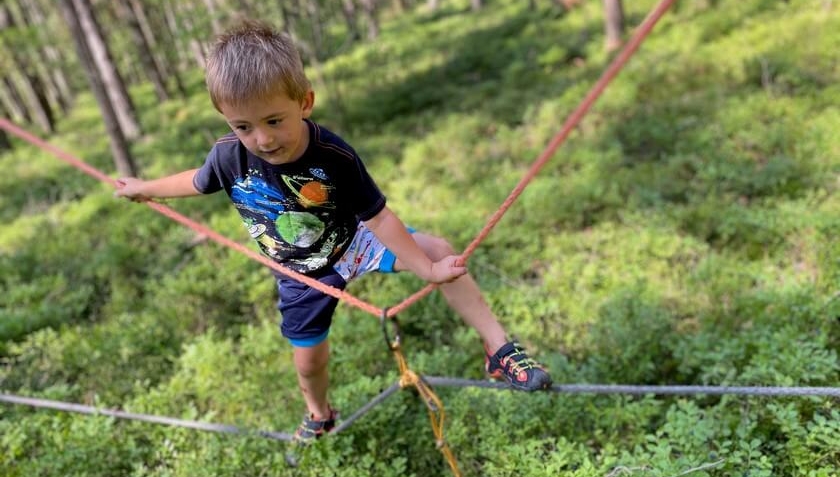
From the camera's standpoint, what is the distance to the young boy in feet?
6.09

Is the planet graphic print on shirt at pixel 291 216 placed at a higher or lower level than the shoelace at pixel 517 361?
higher

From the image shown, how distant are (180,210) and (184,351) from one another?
9.49 feet

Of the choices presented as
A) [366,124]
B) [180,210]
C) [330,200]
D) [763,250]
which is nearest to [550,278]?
[763,250]

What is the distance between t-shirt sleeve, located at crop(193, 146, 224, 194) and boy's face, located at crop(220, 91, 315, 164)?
33cm

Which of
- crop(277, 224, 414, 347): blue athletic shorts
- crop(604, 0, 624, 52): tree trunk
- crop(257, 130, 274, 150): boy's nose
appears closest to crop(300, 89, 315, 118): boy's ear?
crop(257, 130, 274, 150): boy's nose

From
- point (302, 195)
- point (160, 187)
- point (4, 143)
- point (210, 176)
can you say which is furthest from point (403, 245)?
point (4, 143)

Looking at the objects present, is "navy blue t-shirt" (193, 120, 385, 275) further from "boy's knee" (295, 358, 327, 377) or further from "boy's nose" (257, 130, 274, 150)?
"boy's knee" (295, 358, 327, 377)

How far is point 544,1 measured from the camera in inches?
624

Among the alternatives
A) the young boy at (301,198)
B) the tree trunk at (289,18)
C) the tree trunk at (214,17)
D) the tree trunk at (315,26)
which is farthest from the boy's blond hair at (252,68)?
the tree trunk at (315,26)

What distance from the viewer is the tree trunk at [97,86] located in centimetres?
723

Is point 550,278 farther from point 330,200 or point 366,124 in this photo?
point 366,124

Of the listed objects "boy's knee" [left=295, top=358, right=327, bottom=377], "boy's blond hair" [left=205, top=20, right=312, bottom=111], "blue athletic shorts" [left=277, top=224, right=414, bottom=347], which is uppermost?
"boy's blond hair" [left=205, top=20, right=312, bottom=111]

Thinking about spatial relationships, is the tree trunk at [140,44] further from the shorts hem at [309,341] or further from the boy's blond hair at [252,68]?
the boy's blond hair at [252,68]

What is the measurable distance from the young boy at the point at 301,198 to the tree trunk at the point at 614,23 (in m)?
8.43
